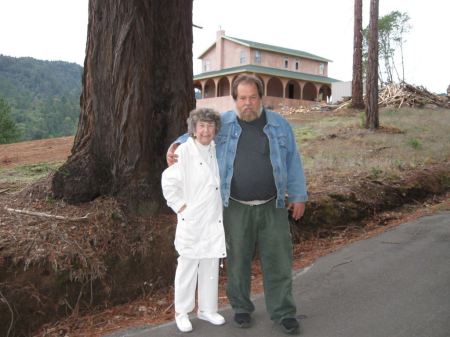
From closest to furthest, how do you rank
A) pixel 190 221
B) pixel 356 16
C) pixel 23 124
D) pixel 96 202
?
1. pixel 190 221
2. pixel 96 202
3. pixel 356 16
4. pixel 23 124

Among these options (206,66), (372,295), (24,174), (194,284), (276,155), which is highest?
(206,66)

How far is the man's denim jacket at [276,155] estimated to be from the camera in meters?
4.01

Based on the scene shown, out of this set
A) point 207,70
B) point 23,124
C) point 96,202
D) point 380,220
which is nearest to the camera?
point 96,202

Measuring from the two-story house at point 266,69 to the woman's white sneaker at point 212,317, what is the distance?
3206cm

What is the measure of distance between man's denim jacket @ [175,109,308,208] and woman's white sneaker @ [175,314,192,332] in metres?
1.07

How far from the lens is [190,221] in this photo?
12.9ft

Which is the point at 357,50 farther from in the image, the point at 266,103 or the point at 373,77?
the point at 266,103

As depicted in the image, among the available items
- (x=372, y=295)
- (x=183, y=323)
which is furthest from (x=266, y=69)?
(x=183, y=323)

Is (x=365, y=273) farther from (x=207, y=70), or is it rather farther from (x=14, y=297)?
(x=207, y=70)

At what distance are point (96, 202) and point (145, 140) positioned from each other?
0.88 m

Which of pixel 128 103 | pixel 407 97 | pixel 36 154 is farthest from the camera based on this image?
pixel 407 97

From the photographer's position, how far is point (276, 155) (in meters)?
4.00

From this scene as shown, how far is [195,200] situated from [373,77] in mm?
14136

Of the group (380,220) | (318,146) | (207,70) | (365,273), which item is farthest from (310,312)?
(207,70)
